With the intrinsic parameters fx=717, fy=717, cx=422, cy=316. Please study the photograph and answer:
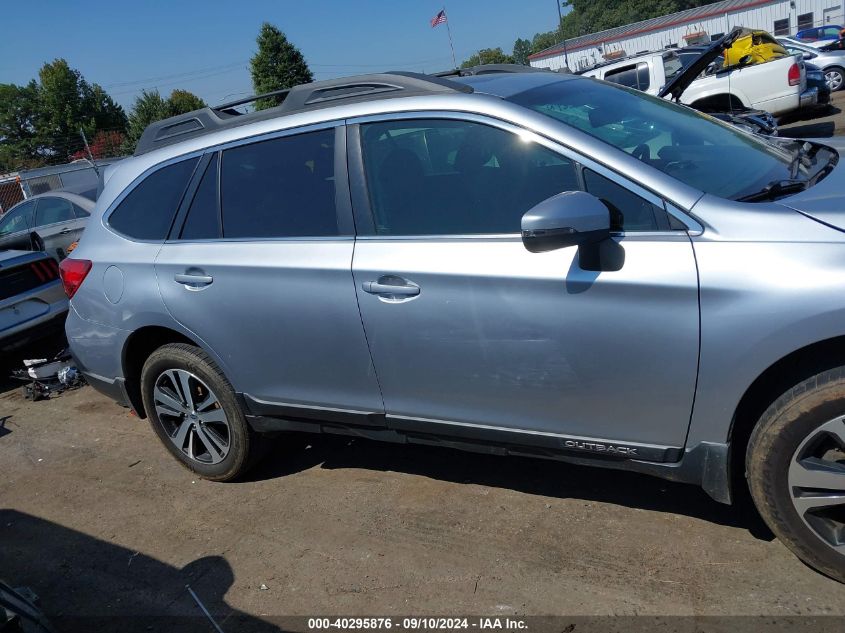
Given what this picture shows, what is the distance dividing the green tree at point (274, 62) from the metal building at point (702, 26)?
1906 cm

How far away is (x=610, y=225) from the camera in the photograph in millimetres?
2537

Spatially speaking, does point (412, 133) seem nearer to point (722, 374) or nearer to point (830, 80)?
point (722, 374)

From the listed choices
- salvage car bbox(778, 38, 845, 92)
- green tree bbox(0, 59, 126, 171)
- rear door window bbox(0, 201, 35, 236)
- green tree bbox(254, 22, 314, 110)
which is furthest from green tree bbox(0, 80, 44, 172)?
salvage car bbox(778, 38, 845, 92)

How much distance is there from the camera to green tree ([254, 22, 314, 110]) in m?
48.7

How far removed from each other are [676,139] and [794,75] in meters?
12.1

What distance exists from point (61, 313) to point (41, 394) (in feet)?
2.79

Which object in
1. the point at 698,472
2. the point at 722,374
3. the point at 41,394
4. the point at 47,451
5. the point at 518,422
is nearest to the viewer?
the point at 722,374

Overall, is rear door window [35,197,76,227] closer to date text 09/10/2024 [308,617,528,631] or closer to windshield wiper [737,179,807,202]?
date text 09/10/2024 [308,617,528,631]

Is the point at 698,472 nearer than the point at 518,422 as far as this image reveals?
Yes

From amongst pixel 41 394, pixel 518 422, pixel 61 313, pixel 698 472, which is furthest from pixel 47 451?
pixel 698 472

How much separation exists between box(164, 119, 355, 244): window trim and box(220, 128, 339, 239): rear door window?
0.02 m

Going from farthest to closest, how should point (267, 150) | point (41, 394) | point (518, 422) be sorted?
point (41, 394) → point (267, 150) → point (518, 422)

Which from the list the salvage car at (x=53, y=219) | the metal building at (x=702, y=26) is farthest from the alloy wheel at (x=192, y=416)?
the metal building at (x=702, y=26)

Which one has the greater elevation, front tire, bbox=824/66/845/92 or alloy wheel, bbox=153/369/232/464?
alloy wheel, bbox=153/369/232/464
